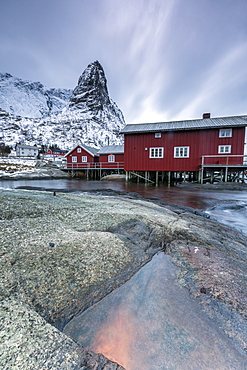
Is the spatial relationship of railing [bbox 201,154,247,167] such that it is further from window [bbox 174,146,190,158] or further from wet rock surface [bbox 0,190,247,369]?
wet rock surface [bbox 0,190,247,369]

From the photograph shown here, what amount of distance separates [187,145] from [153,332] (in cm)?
1634

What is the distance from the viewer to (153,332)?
52.8 inches

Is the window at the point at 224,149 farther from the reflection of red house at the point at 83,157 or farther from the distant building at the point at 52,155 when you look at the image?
the distant building at the point at 52,155

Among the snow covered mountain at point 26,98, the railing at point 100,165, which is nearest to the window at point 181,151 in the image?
the railing at point 100,165

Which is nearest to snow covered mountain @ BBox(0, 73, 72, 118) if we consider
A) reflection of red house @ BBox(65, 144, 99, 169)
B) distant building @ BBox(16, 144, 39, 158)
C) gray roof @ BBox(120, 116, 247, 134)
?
distant building @ BBox(16, 144, 39, 158)

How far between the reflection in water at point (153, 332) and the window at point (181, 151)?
616 inches

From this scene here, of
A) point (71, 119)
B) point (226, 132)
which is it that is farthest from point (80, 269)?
point (71, 119)

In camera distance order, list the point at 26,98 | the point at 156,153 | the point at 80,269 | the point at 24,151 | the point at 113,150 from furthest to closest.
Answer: the point at 26,98 → the point at 24,151 → the point at 113,150 → the point at 156,153 → the point at 80,269

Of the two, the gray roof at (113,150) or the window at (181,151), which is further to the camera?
the gray roof at (113,150)

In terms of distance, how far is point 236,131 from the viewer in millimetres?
14969

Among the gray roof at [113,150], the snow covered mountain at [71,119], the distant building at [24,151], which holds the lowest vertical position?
the gray roof at [113,150]

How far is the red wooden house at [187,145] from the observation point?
14984 mm

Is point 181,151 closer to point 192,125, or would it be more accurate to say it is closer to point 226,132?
point 192,125

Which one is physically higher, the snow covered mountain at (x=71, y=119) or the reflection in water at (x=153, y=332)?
the snow covered mountain at (x=71, y=119)
